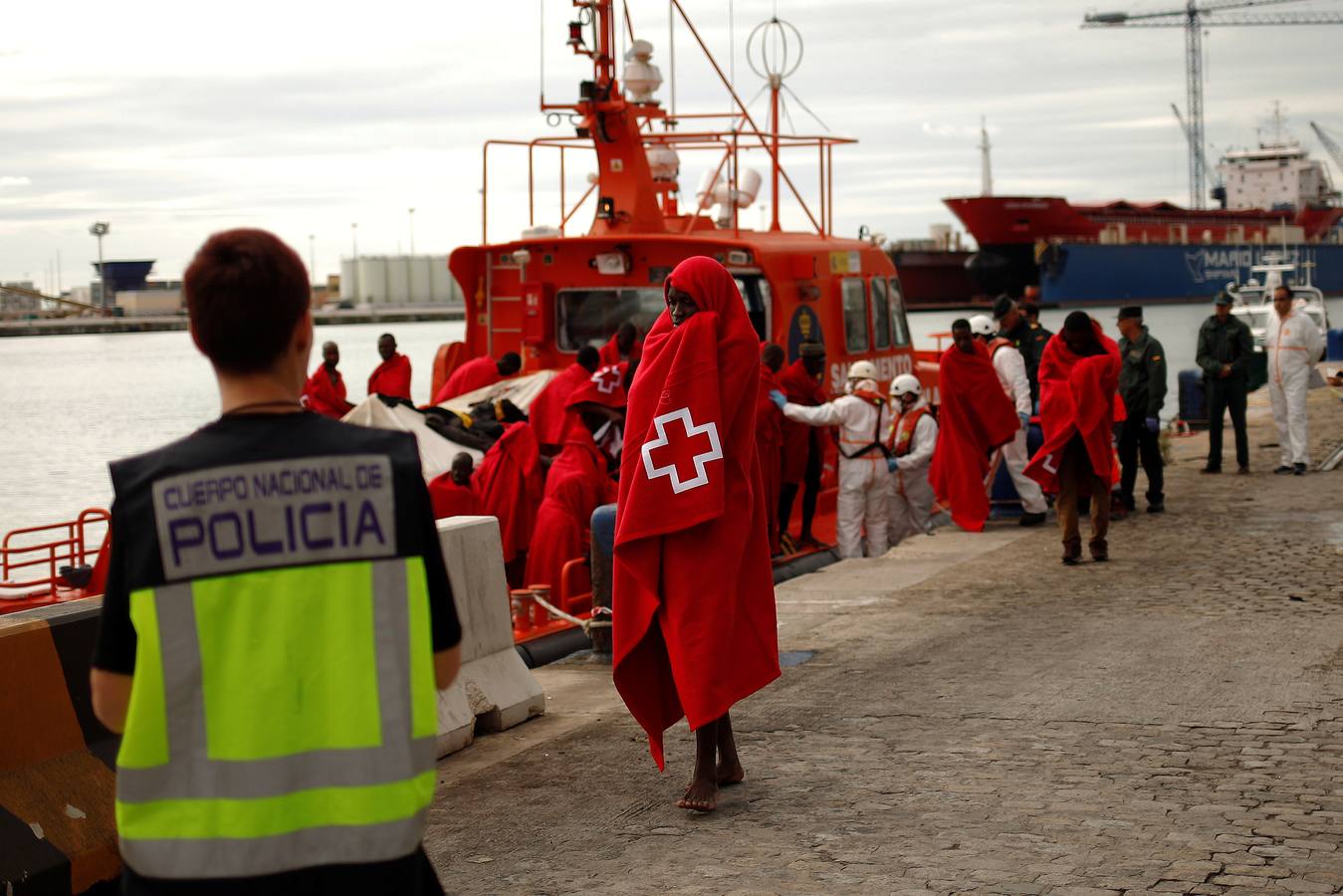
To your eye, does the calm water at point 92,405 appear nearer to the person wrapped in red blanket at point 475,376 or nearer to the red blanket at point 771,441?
the person wrapped in red blanket at point 475,376

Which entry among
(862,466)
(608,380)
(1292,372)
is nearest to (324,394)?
(608,380)

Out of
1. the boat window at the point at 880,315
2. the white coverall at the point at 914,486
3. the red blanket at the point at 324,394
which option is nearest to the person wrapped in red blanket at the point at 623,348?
the white coverall at the point at 914,486

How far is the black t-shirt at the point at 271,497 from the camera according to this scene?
2.55 metres

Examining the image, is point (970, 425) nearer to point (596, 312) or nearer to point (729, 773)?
point (596, 312)

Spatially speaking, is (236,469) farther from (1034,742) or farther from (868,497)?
(868,497)

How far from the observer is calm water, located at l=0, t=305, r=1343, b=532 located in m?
33.2

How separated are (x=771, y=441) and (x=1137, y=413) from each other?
3.51 meters

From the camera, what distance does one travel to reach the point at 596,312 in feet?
48.2

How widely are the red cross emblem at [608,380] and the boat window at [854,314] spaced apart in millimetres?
3422

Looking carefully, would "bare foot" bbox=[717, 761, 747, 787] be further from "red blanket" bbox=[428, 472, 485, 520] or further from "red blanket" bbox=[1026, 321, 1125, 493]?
"red blanket" bbox=[1026, 321, 1125, 493]

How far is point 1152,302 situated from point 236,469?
94.0 m

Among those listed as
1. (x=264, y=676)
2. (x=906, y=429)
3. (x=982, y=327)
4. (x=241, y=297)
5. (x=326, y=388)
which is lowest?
→ (x=906, y=429)

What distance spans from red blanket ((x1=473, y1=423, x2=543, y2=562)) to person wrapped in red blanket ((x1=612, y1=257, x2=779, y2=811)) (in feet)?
19.1

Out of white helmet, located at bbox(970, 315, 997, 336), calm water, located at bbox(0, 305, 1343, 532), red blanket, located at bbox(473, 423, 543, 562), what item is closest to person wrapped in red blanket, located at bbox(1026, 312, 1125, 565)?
red blanket, located at bbox(473, 423, 543, 562)
